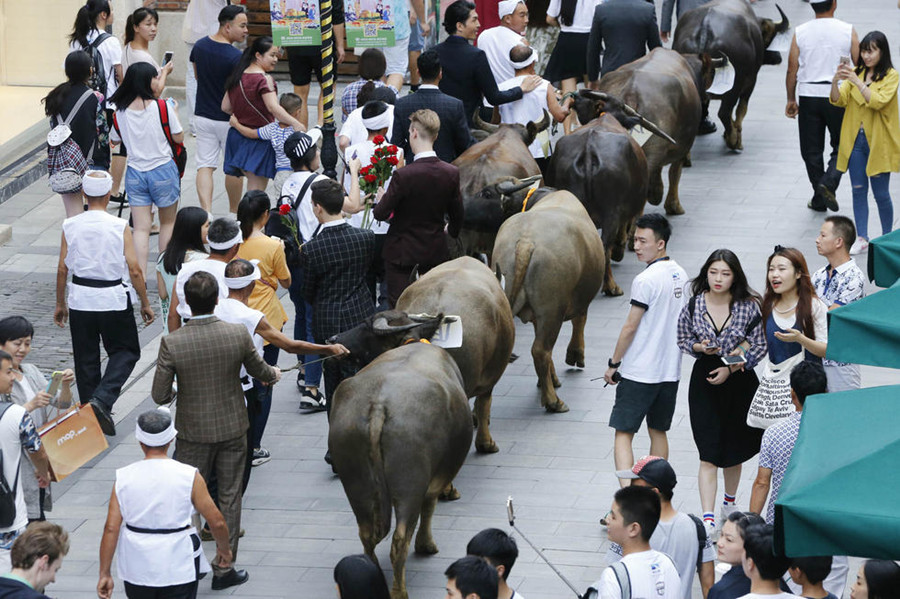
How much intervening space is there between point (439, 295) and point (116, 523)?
313 cm

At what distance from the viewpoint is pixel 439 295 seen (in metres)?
9.74

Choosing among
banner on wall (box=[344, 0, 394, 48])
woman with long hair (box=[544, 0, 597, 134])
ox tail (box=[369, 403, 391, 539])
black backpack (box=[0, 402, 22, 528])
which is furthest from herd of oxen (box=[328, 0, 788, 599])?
banner on wall (box=[344, 0, 394, 48])

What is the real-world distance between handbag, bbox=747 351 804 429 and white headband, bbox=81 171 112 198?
483 cm

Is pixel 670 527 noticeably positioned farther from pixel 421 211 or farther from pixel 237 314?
pixel 421 211

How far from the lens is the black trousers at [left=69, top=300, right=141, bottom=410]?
1059 centimetres

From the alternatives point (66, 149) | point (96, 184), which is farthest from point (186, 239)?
point (66, 149)

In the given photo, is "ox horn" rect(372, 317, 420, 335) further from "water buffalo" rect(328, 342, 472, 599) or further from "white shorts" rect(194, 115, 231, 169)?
"white shorts" rect(194, 115, 231, 169)

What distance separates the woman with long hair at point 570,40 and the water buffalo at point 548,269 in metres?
5.81

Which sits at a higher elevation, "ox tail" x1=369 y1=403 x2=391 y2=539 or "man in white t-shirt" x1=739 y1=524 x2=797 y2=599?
"man in white t-shirt" x1=739 y1=524 x2=797 y2=599

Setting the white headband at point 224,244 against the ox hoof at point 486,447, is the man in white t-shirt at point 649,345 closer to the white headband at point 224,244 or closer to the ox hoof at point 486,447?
the ox hoof at point 486,447

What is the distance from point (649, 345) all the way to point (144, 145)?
18.8 feet

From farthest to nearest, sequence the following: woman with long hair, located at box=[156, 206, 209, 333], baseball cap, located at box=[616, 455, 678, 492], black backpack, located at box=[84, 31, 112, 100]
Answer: black backpack, located at box=[84, 31, 112, 100]
woman with long hair, located at box=[156, 206, 209, 333]
baseball cap, located at box=[616, 455, 678, 492]

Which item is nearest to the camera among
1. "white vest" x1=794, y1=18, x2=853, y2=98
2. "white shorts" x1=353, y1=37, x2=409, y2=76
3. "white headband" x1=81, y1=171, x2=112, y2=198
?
"white headband" x1=81, y1=171, x2=112, y2=198

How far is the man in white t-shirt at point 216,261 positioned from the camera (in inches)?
362
